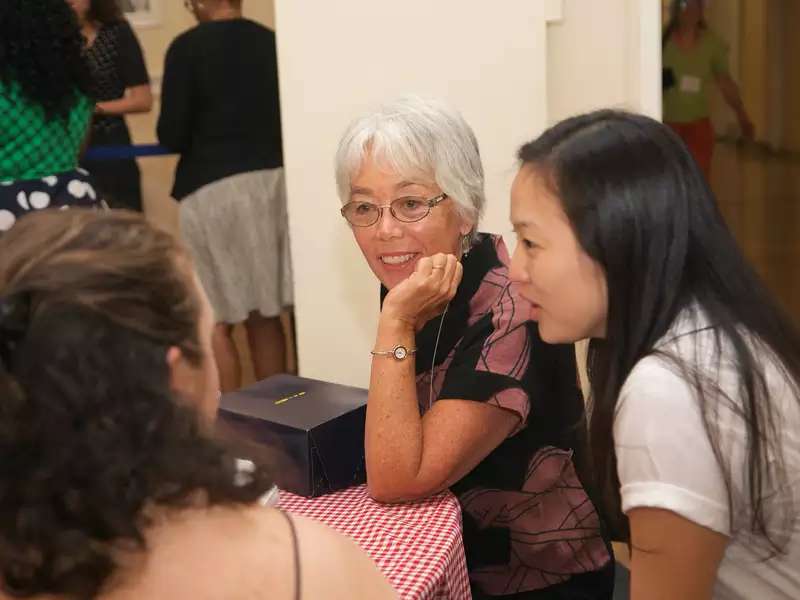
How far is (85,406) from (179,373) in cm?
11

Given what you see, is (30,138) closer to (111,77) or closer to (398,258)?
(398,258)

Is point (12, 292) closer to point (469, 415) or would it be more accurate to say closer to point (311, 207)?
point (469, 415)

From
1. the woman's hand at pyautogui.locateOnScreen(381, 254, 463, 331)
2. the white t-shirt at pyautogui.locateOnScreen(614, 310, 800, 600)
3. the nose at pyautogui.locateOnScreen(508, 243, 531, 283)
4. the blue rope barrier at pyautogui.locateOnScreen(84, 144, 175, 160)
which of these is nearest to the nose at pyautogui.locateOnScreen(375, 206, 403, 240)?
the woman's hand at pyautogui.locateOnScreen(381, 254, 463, 331)

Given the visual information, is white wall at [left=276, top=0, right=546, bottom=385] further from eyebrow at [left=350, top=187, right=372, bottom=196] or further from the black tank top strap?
the black tank top strap

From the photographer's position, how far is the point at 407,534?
1486 mm

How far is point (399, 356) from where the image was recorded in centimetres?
167

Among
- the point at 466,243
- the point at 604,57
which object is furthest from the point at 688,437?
the point at 604,57

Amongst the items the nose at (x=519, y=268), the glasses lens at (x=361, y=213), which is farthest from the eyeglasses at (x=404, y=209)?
the nose at (x=519, y=268)

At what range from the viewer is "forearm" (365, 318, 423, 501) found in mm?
1566

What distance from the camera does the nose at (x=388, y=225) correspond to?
188 centimetres

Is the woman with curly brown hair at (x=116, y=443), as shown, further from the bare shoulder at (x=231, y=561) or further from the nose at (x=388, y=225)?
the nose at (x=388, y=225)

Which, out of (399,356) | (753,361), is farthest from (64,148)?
(753,361)

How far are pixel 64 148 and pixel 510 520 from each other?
141 centimetres

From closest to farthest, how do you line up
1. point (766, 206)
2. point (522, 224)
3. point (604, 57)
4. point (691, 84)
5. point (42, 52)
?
point (522, 224) < point (42, 52) < point (604, 57) < point (691, 84) < point (766, 206)
